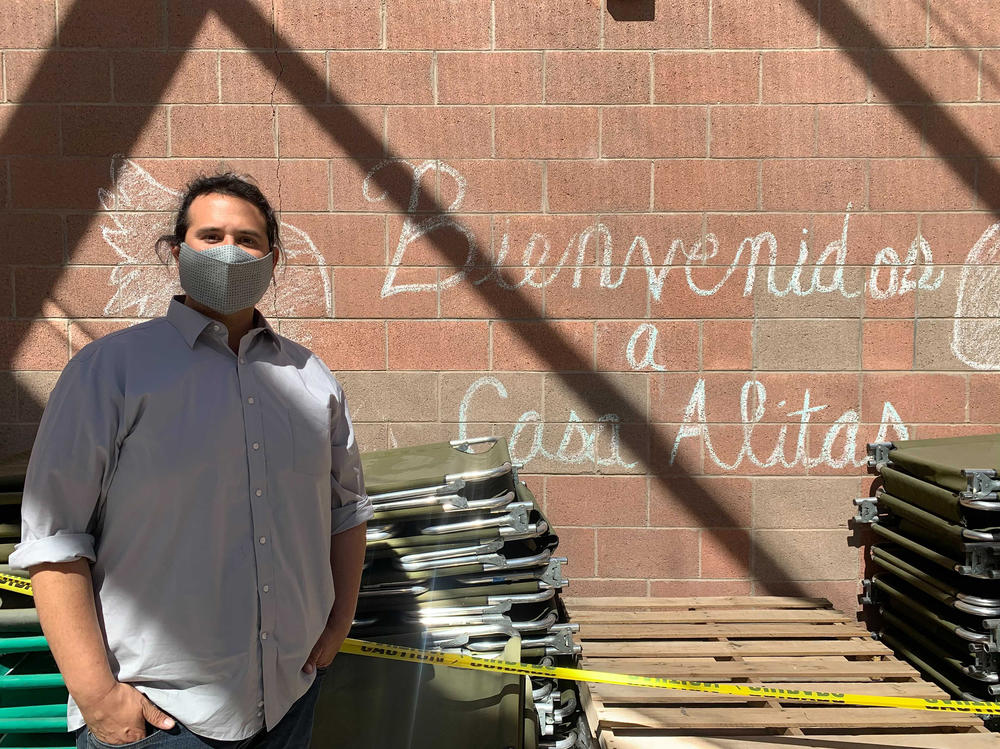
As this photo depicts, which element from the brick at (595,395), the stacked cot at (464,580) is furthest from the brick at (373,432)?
the stacked cot at (464,580)

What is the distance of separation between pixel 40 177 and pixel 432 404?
224cm

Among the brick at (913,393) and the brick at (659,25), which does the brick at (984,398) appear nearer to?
the brick at (913,393)

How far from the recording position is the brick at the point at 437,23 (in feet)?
14.5

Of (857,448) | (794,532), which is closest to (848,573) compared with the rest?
(794,532)

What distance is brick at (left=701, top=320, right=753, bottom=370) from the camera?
4512 mm

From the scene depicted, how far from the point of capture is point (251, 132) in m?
4.46

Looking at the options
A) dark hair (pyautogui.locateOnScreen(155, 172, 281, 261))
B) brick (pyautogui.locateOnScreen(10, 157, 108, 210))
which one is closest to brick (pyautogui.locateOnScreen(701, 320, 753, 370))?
dark hair (pyautogui.locateOnScreen(155, 172, 281, 261))

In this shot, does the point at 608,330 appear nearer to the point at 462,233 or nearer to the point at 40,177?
the point at 462,233

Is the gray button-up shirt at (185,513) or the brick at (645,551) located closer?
the gray button-up shirt at (185,513)

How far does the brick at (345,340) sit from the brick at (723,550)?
6.17ft

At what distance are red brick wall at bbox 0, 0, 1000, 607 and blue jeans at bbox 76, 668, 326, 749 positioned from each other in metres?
2.43

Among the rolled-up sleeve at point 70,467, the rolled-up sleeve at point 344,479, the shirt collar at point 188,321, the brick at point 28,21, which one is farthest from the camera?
the brick at point 28,21

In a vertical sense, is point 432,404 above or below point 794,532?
above

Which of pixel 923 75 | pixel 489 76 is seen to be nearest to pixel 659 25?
pixel 489 76
